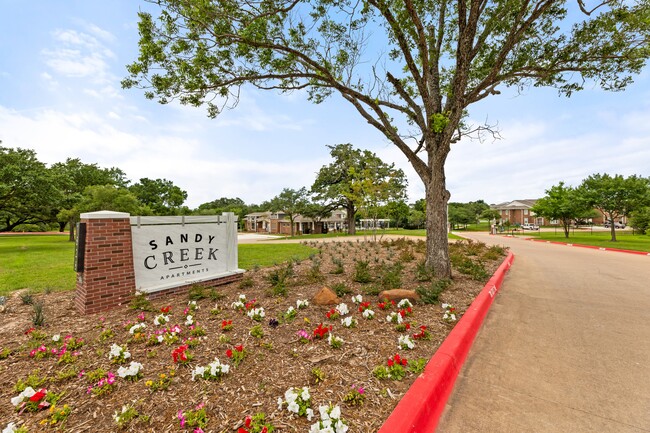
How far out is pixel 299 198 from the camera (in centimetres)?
3516

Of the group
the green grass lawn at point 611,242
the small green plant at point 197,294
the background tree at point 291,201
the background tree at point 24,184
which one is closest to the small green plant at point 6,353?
the small green plant at point 197,294

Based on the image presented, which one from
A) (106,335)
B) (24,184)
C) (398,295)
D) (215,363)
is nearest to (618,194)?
(398,295)

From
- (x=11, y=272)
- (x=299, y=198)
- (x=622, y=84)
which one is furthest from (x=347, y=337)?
(x=299, y=198)

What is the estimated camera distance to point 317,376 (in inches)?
103

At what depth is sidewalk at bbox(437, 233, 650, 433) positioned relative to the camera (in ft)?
7.46

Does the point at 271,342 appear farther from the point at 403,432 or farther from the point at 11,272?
the point at 11,272

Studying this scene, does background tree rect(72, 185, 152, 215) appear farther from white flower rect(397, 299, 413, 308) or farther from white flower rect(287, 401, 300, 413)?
white flower rect(287, 401, 300, 413)

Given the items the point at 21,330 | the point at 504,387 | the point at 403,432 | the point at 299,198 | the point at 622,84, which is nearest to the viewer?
Answer: the point at 403,432

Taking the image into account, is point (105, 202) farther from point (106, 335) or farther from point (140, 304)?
point (106, 335)

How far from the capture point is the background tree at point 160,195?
4647 centimetres

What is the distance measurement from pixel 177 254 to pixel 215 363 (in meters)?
3.52

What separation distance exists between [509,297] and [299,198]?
3039 cm

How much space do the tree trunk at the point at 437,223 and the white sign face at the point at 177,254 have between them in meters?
4.80

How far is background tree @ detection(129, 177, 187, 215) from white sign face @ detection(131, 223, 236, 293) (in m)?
45.5
